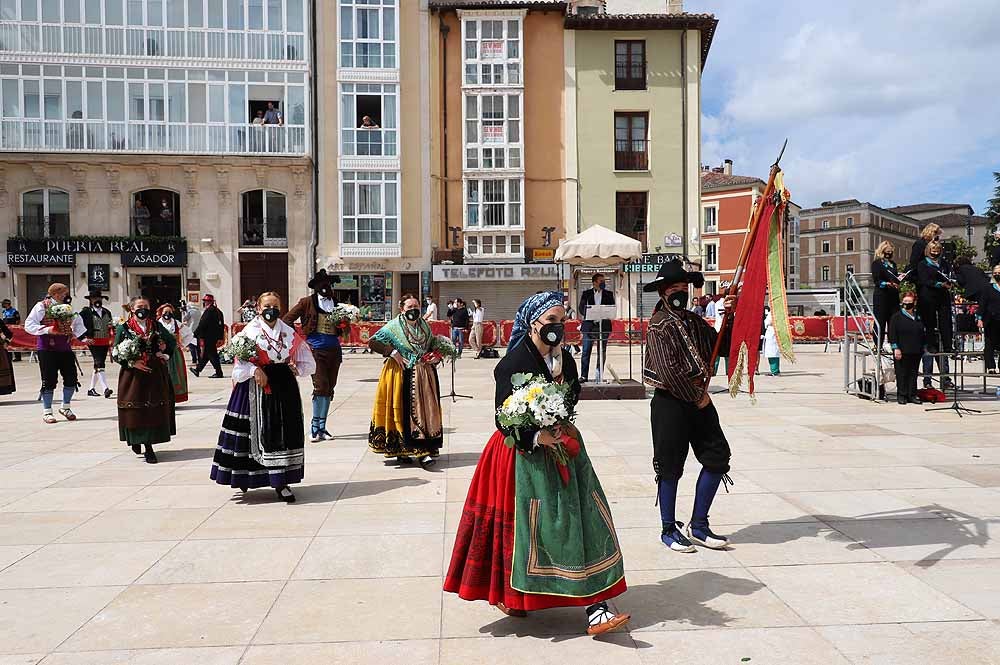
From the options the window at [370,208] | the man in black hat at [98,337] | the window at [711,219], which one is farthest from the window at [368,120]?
the window at [711,219]

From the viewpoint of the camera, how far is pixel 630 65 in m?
34.9

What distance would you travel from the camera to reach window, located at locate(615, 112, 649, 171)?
35.0 meters

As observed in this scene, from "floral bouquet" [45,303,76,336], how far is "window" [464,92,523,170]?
77.8 feet

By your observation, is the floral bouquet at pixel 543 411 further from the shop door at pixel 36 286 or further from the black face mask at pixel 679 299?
the shop door at pixel 36 286

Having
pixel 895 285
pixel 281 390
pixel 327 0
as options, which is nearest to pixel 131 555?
pixel 281 390

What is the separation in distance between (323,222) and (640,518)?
27884 millimetres

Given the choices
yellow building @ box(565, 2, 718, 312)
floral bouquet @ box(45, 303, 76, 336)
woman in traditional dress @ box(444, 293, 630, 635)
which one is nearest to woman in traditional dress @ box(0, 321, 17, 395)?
floral bouquet @ box(45, 303, 76, 336)

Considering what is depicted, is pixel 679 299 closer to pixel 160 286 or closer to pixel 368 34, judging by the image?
pixel 160 286

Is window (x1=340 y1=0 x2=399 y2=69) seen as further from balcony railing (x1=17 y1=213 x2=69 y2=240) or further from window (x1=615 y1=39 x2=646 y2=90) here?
balcony railing (x1=17 y1=213 x2=69 y2=240)

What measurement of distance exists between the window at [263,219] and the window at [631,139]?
14207 mm

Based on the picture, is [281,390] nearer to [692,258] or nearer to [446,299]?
[446,299]

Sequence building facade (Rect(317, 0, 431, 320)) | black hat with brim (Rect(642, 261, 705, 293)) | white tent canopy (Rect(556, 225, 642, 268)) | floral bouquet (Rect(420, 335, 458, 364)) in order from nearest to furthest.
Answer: black hat with brim (Rect(642, 261, 705, 293)) → floral bouquet (Rect(420, 335, 458, 364)) → white tent canopy (Rect(556, 225, 642, 268)) → building facade (Rect(317, 0, 431, 320))

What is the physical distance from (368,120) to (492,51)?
596cm

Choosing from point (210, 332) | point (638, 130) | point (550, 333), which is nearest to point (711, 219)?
point (638, 130)
